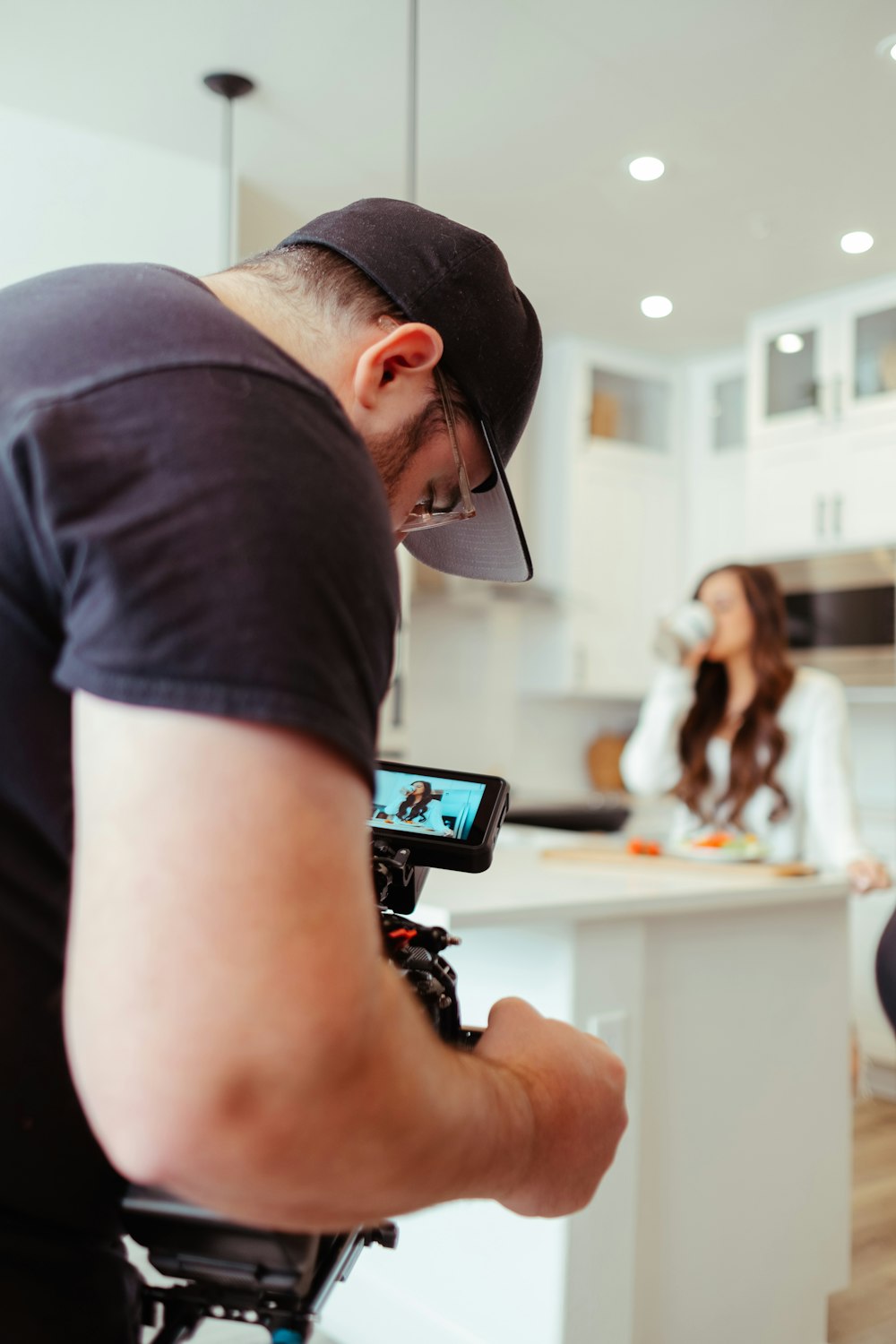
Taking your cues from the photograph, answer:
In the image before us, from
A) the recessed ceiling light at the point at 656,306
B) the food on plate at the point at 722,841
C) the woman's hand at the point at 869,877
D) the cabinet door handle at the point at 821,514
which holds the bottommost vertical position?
the woman's hand at the point at 869,877

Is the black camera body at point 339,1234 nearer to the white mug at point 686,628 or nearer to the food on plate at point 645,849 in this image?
the food on plate at point 645,849

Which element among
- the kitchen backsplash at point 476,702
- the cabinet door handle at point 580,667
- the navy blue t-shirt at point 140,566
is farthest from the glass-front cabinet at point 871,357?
the navy blue t-shirt at point 140,566

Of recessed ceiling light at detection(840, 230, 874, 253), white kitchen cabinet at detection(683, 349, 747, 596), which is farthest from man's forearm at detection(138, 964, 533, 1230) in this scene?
white kitchen cabinet at detection(683, 349, 747, 596)

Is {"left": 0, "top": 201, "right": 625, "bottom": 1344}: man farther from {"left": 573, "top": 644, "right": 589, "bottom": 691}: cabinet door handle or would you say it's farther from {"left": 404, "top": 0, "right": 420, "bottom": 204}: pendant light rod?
{"left": 573, "top": 644, "right": 589, "bottom": 691}: cabinet door handle

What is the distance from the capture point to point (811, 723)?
277 cm

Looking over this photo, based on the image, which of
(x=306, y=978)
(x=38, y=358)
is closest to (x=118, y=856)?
(x=306, y=978)

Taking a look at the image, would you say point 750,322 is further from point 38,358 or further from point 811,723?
point 38,358

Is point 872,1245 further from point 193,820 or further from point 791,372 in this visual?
point 791,372

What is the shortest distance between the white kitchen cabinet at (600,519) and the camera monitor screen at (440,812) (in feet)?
12.6

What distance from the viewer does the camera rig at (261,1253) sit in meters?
0.56

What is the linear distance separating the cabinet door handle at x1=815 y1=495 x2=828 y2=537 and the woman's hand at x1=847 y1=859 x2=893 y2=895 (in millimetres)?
2031

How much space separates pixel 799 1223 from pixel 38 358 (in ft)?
7.08

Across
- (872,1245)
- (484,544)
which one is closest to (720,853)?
(872,1245)

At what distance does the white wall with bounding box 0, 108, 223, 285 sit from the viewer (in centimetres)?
294
